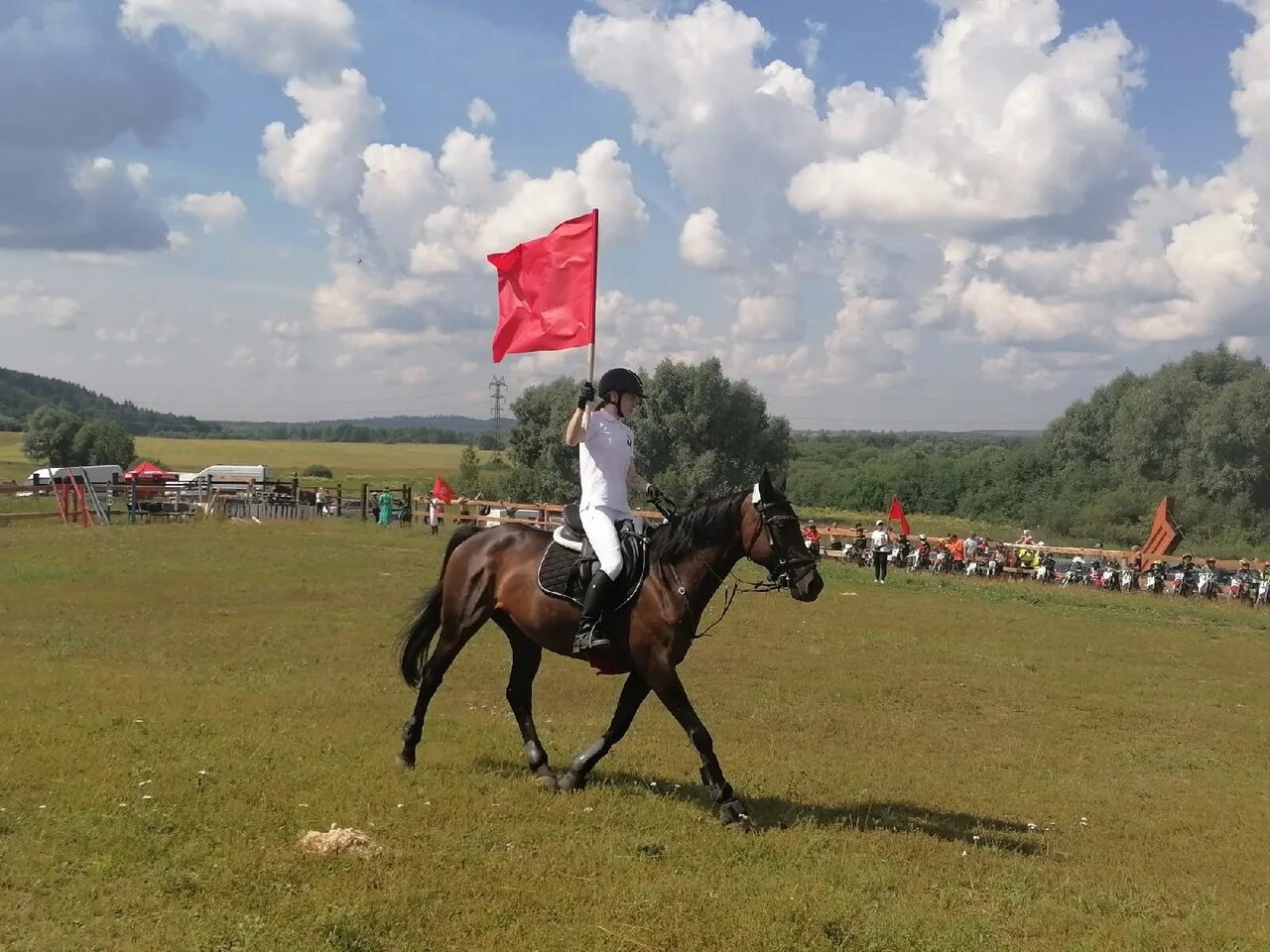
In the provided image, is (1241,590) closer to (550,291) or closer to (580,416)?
(550,291)

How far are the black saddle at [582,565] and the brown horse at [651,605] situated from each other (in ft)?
0.31

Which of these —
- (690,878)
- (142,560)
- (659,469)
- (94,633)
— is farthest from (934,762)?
(659,469)

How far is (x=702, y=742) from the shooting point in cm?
811

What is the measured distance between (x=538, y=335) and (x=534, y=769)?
4.31m

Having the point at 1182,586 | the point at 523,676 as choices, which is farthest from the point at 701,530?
the point at 1182,586

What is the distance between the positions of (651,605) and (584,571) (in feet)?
2.11

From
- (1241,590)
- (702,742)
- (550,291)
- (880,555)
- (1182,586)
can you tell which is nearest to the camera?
(702,742)

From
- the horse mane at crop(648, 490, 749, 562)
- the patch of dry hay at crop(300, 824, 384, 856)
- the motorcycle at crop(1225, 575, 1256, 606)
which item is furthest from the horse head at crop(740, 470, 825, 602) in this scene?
the motorcycle at crop(1225, 575, 1256, 606)

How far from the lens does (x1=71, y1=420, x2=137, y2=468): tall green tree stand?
113 m

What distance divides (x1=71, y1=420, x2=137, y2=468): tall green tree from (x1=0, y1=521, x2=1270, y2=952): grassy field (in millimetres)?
104995

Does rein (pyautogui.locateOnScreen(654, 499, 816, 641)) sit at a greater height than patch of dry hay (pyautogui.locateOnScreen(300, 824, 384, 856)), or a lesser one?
greater

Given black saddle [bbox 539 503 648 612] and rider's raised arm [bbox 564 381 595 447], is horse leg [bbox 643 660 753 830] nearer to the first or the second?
black saddle [bbox 539 503 648 612]

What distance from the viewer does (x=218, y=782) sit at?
7.87 metres

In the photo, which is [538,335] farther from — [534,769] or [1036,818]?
[1036,818]
